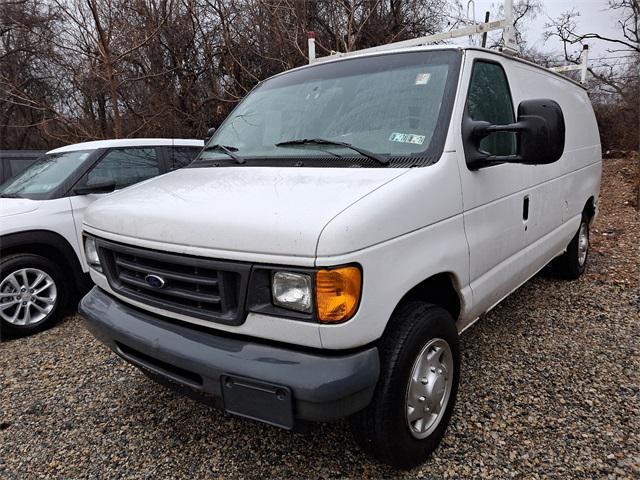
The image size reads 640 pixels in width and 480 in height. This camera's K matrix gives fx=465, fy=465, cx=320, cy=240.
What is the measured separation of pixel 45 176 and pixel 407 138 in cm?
405

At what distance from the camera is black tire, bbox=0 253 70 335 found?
411 cm

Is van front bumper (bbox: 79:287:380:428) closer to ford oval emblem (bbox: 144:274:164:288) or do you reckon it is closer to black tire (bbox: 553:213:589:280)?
ford oval emblem (bbox: 144:274:164:288)

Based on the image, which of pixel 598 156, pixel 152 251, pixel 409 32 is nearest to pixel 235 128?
pixel 152 251

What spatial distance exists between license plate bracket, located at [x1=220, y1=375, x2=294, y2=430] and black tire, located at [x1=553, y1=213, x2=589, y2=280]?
3.89m

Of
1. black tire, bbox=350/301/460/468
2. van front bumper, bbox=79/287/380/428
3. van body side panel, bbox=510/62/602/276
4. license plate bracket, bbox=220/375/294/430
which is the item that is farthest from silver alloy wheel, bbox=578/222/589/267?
license plate bracket, bbox=220/375/294/430

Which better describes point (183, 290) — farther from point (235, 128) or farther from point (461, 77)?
point (461, 77)

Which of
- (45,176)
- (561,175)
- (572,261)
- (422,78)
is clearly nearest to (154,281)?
(422,78)

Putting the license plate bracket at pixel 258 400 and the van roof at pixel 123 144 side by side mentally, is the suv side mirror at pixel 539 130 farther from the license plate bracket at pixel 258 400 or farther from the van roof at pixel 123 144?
the van roof at pixel 123 144

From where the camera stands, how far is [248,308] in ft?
6.14

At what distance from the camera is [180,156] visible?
5.53m

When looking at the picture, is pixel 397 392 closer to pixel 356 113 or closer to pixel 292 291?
pixel 292 291

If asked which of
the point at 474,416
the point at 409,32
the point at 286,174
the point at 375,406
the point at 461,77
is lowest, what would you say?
the point at 474,416

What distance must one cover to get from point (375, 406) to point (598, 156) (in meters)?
4.58

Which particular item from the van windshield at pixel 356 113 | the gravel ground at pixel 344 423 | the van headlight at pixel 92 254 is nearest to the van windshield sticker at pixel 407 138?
the van windshield at pixel 356 113
